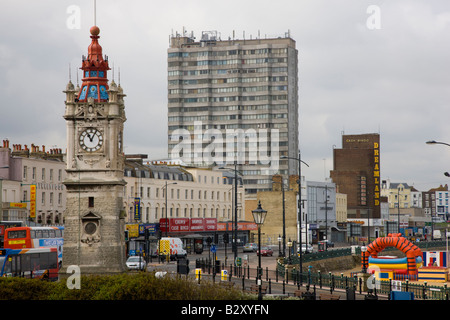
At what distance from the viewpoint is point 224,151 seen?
17462 centimetres

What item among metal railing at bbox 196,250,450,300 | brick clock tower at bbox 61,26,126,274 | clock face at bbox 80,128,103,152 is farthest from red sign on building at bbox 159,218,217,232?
clock face at bbox 80,128,103,152

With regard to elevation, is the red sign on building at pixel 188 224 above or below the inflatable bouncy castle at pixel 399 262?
above

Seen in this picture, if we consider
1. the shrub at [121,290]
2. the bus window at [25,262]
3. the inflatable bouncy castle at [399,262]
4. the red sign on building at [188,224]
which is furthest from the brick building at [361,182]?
the shrub at [121,290]

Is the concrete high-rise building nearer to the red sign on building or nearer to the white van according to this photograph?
the red sign on building

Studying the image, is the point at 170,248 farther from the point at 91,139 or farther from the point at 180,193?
the point at 91,139

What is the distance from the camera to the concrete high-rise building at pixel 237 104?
17388cm

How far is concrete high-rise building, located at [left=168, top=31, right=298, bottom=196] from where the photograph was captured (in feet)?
570

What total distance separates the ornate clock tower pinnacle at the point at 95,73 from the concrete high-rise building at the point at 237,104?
122823mm

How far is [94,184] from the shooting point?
47406 millimetres
